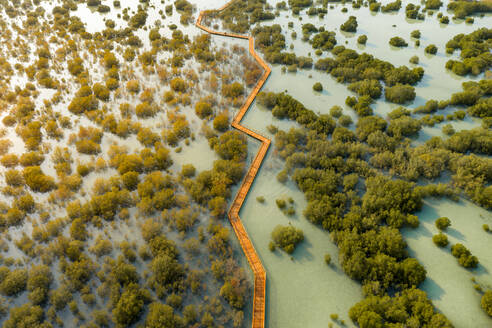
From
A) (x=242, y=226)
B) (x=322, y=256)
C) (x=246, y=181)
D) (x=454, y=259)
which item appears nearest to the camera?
(x=454, y=259)

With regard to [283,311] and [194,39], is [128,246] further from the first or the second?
[194,39]

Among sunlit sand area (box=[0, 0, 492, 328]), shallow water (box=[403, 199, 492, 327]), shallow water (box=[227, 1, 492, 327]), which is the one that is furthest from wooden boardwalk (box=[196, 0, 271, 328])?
shallow water (box=[403, 199, 492, 327])

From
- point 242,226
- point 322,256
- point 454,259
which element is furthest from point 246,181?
point 454,259

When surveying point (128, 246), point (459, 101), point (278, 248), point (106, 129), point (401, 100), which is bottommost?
point (128, 246)

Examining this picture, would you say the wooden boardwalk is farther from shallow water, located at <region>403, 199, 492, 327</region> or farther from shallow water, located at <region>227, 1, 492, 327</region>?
shallow water, located at <region>403, 199, 492, 327</region>

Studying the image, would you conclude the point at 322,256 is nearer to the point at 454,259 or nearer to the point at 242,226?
the point at 242,226

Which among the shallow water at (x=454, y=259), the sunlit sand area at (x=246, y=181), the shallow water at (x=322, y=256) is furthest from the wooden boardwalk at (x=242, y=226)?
the shallow water at (x=454, y=259)

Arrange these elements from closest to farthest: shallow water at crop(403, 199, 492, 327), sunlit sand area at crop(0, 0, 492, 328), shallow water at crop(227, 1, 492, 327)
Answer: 1. shallow water at crop(403, 199, 492, 327)
2. shallow water at crop(227, 1, 492, 327)
3. sunlit sand area at crop(0, 0, 492, 328)

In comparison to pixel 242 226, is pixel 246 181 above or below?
above

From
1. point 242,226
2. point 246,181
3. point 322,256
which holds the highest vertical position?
point 246,181

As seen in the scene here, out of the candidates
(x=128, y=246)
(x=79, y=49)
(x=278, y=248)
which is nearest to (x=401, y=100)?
(x=278, y=248)

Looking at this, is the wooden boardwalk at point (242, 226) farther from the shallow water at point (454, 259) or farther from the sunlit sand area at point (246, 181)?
the shallow water at point (454, 259)
